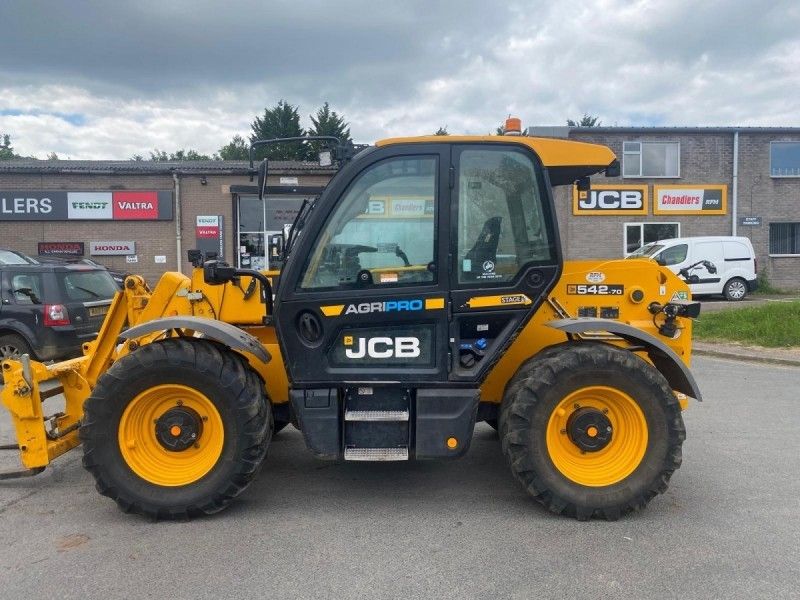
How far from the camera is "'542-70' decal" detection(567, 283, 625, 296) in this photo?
4633 mm

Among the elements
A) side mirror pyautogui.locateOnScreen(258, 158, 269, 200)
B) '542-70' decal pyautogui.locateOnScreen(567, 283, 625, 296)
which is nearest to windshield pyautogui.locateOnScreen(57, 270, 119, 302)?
side mirror pyautogui.locateOnScreen(258, 158, 269, 200)

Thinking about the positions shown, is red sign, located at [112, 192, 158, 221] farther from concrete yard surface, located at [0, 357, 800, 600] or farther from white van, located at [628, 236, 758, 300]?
concrete yard surface, located at [0, 357, 800, 600]

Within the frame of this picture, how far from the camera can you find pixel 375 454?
13.4 feet

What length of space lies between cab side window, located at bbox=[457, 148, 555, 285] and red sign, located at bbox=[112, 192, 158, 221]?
2183 cm

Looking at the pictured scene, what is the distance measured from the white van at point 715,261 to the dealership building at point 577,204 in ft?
13.4

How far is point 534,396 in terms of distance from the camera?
399 cm

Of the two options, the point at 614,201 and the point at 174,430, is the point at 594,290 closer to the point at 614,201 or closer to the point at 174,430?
the point at 174,430

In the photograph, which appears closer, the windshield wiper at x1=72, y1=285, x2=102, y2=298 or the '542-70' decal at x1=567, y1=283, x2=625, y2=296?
the '542-70' decal at x1=567, y1=283, x2=625, y2=296

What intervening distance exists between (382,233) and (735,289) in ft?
58.6

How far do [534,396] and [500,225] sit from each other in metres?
1.09

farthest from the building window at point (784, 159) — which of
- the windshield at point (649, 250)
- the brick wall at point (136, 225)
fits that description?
the brick wall at point (136, 225)

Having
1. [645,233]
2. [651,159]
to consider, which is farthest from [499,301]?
[651,159]

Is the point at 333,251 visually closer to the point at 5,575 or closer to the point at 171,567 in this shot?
the point at 171,567

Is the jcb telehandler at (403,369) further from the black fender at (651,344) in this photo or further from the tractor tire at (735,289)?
the tractor tire at (735,289)
